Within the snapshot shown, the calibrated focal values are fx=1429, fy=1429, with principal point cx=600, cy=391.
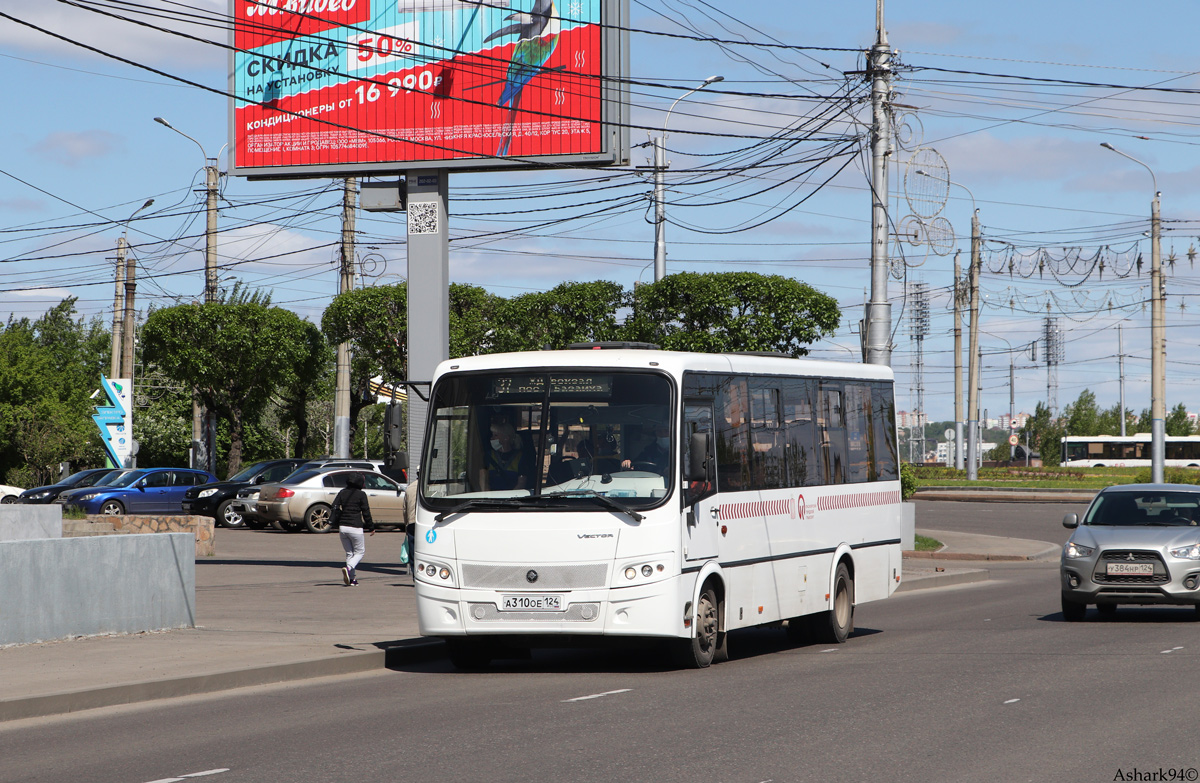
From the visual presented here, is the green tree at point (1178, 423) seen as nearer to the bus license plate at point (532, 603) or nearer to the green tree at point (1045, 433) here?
the green tree at point (1045, 433)

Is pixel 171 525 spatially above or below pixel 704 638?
above

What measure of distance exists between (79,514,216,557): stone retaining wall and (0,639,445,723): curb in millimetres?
13582

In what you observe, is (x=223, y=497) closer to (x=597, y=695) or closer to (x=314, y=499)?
(x=314, y=499)

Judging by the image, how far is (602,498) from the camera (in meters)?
12.0

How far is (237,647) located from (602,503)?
4.04m

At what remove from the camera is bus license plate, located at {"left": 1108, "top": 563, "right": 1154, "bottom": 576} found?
1659 cm

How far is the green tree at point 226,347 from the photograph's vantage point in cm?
4753

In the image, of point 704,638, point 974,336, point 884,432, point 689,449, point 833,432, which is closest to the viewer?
point 689,449

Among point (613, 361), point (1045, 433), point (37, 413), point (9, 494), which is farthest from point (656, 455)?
point (1045, 433)

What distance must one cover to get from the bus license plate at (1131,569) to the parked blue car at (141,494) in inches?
1072

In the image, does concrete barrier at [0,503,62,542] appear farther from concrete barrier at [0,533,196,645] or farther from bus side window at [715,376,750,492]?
bus side window at [715,376,750,492]

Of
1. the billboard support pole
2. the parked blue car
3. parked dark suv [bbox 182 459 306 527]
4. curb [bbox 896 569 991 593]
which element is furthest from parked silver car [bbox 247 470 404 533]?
curb [bbox 896 569 991 593]

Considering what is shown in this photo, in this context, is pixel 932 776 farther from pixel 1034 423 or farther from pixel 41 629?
pixel 1034 423

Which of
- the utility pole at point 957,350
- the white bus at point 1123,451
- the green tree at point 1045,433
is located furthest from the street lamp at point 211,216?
the green tree at point 1045,433
